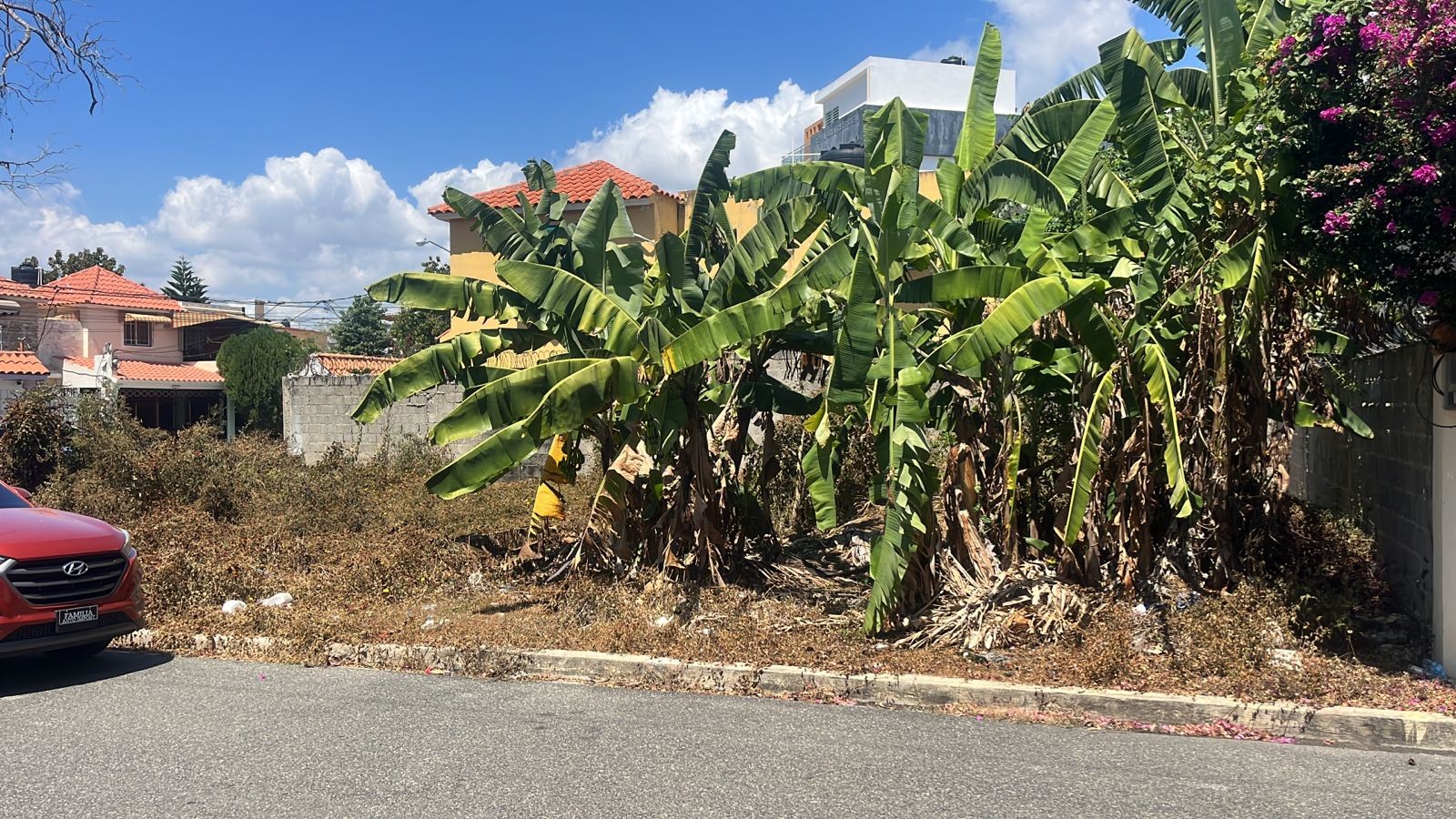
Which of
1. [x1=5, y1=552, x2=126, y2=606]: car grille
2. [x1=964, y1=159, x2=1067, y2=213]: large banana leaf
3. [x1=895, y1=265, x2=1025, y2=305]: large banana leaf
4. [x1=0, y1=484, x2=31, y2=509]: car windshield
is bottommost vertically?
[x1=5, y1=552, x2=126, y2=606]: car grille

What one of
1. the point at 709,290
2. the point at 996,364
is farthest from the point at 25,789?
the point at 996,364

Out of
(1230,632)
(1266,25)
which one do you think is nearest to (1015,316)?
(1230,632)

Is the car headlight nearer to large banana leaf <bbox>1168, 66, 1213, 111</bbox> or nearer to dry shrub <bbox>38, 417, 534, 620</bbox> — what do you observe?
dry shrub <bbox>38, 417, 534, 620</bbox>

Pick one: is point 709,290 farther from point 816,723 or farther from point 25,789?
point 25,789

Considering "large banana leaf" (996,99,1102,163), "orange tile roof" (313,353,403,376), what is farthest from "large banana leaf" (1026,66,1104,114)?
"orange tile roof" (313,353,403,376)

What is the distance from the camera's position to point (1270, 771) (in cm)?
547

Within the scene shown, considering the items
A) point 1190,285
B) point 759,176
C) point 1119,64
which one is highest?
point 1119,64

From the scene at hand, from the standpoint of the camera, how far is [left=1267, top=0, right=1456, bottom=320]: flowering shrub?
5879mm

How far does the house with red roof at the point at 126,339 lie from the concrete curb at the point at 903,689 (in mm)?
23565

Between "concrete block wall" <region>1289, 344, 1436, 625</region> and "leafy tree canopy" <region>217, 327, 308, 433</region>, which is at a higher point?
"leafy tree canopy" <region>217, 327, 308, 433</region>

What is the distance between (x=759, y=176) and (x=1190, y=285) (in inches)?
144

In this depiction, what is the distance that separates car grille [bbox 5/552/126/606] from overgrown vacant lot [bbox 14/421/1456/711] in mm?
1161

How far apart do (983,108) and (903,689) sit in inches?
183

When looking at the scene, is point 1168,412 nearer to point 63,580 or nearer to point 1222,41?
point 1222,41
